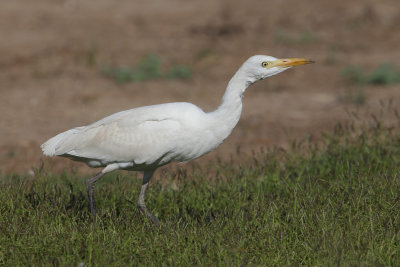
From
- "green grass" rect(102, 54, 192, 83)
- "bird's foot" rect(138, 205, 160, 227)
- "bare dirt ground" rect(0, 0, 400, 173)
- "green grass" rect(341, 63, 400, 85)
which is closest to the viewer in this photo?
"bird's foot" rect(138, 205, 160, 227)

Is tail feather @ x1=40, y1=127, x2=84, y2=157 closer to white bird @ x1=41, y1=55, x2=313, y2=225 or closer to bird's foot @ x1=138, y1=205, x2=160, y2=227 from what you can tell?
white bird @ x1=41, y1=55, x2=313, y2=225

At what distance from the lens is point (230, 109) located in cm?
515

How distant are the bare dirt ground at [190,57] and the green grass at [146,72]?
0.61 feet

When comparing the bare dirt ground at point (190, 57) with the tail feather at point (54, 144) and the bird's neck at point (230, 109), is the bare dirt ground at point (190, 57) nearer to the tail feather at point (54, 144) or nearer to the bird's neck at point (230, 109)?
the tail feather at point (54, 144)

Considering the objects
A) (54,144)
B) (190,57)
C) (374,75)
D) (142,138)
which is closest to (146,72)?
(190,57)

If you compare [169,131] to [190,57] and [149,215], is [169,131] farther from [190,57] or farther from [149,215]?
[190,57]

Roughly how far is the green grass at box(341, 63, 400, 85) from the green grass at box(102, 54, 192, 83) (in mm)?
2940

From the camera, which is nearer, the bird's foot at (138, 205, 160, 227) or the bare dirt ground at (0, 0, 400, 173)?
the bird's foot at (138, 205, 160, 227)

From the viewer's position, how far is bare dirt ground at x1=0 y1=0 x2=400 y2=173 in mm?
9773

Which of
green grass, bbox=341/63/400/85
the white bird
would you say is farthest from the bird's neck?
green grass, bbox=341/63/400/85

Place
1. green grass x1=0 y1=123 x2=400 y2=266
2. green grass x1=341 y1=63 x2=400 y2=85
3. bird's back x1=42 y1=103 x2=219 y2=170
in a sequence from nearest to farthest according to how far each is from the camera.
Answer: green grass x1=0 y1=123 x2=400 y2=266 < bird's back x1=42 y1=103 x2=219 y2=170 < green grass x1=341 y1=63 x2=400 y2=85

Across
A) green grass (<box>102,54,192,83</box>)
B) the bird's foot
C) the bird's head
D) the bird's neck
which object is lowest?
the bird's foot

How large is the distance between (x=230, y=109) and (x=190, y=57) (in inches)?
356

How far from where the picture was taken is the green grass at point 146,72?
41.1 ft
